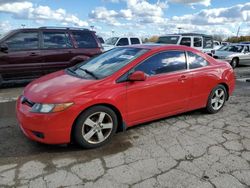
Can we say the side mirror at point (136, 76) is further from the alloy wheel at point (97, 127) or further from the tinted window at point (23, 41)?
the tinted window at point (23, 41)

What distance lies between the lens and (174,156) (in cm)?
346

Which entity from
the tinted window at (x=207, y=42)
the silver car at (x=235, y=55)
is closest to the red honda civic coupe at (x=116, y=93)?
the silver car at (x=235, y=55)

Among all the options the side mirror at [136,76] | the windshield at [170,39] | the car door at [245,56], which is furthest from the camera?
the car door at [245,56]

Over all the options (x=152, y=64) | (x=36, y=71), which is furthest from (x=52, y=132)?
(x=36, y=71)

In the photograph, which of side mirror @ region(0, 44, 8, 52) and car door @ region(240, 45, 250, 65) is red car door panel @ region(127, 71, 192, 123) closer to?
side mirror @ region(0, 44, 8, 52)

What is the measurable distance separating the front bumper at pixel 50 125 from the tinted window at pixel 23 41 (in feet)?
15.3

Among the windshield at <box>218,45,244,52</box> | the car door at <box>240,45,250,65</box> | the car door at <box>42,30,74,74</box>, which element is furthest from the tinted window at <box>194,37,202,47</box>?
the car door at <box>42,30,74,74</box>

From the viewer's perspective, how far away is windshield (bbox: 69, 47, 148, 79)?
4.04 meters

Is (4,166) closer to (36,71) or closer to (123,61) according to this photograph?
(123,61)

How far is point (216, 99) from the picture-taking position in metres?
5.23

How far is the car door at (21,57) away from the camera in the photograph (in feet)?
24.2

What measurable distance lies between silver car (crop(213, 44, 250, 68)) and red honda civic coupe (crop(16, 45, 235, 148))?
1019 cm

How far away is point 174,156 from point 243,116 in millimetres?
2407

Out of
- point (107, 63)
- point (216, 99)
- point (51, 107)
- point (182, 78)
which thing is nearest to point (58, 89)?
point (51, 107)
